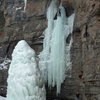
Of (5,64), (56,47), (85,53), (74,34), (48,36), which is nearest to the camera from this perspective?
(85,53)

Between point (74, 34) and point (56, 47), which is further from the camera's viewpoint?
point (56, 47)

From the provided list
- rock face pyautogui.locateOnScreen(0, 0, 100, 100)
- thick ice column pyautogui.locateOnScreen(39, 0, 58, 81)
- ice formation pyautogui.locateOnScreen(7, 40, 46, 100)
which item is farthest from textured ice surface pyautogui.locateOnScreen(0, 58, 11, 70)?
ice formation pyautogui.locateOnScreen(7, 40, 46, 100)

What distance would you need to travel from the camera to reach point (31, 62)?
11.2 m

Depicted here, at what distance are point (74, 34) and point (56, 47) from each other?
0.91 metres

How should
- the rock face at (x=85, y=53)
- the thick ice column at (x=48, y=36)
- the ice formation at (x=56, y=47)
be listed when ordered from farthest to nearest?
the thick ice column at (x=48, y=36)
the ice formation at (x=56, y=47)
the rock face at (x=85, y=53)

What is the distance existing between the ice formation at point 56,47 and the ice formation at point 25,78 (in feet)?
4.35

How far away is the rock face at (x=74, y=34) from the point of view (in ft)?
34.4

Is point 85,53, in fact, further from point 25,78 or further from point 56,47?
point 25,78

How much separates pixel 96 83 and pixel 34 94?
1.98 meters

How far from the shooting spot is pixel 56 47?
1241 centimetres

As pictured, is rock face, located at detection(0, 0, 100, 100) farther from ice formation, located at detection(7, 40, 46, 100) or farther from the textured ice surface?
ice formation, located at detection(7, 40, 46, 100)

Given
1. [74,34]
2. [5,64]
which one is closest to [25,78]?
[74,34]

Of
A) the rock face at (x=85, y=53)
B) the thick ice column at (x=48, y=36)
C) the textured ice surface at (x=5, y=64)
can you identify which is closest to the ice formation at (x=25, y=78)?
the rock face at (x=85, y=53)

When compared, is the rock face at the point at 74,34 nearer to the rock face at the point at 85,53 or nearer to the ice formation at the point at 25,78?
the rock face at the point at 85,53
